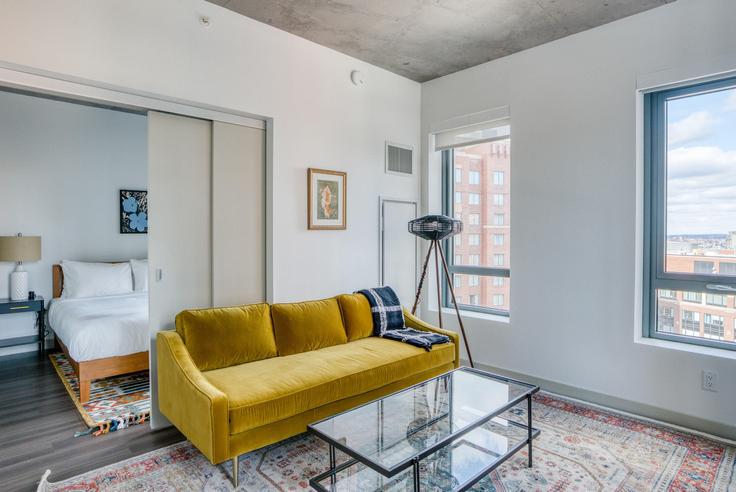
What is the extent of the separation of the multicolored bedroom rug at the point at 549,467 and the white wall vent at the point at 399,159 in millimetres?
2718

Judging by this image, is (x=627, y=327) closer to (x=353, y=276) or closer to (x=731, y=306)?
(x=731, y=306)

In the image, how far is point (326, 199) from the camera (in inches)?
151

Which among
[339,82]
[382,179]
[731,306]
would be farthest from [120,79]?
[731,306]

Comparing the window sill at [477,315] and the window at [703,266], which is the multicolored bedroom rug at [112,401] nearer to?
the window sill at [477,315]

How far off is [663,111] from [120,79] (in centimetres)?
383

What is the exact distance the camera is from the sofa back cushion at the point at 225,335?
110 inches

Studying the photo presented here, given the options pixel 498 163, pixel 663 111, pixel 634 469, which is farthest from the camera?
pixel 498 163

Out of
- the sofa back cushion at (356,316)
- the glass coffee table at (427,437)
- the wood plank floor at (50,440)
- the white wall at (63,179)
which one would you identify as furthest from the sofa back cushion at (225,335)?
the white wall at (63,179)

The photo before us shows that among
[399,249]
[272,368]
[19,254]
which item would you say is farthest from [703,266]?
[19,254]

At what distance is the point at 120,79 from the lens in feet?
8.84

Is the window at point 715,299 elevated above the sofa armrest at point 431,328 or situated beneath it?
elevated above

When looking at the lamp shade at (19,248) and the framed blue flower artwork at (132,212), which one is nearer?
the lamp shade at (19,248)

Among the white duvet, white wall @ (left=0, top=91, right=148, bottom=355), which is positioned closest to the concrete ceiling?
the white duvet

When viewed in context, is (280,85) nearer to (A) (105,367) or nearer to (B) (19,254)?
(A) (105,367)
